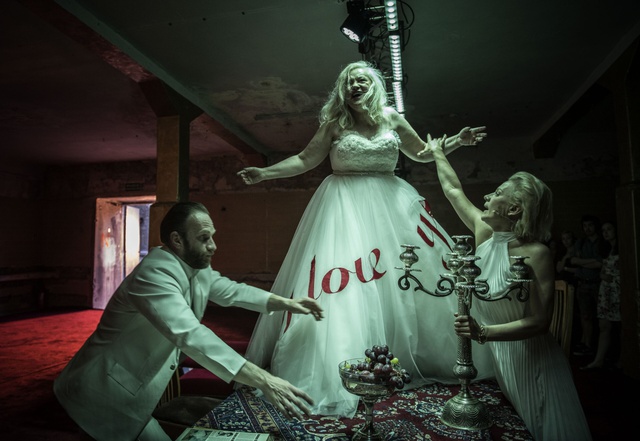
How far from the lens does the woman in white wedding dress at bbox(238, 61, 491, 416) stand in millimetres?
1578

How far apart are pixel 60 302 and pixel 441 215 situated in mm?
9500

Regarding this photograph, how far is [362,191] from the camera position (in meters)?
1.93

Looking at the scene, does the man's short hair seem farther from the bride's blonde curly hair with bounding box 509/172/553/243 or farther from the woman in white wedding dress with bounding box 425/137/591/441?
the bride's blonde curly hair with bounding box 509/172/553/243

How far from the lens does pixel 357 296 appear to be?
1651mm

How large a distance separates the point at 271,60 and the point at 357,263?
135 inches

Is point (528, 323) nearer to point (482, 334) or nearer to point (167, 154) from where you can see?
point (482, 334)

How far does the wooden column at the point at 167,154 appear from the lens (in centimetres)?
449

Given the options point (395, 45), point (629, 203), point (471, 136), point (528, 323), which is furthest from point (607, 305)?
point (528, 323)

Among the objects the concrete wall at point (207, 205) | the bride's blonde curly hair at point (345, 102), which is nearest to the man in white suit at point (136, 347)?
the bride's blonde curly hair at point (345, 102)

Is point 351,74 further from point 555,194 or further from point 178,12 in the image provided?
point 555,194

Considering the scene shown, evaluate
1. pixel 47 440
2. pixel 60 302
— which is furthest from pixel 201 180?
pixel 47 440

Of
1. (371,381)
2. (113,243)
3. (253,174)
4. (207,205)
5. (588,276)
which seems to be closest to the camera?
(371,381)

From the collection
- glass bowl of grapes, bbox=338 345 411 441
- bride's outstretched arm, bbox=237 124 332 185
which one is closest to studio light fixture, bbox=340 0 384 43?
bride's outstretched arm, bbox=237 124 332 185

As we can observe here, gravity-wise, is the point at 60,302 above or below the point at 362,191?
below
